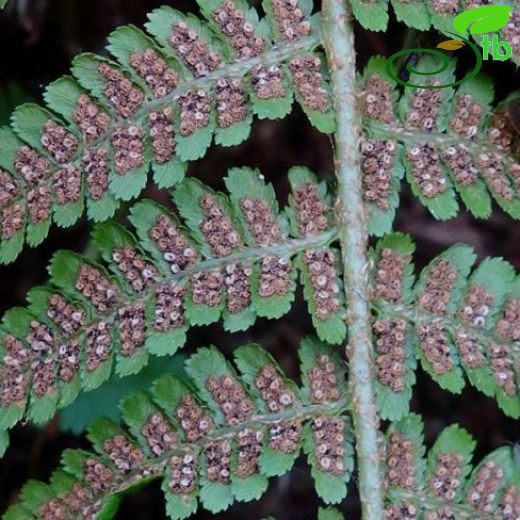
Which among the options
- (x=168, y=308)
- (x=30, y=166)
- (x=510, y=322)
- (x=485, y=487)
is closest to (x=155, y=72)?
(x=30, y=166)

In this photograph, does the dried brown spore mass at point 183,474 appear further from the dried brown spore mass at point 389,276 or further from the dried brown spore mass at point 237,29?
the dried brown spore mass at point 237,29

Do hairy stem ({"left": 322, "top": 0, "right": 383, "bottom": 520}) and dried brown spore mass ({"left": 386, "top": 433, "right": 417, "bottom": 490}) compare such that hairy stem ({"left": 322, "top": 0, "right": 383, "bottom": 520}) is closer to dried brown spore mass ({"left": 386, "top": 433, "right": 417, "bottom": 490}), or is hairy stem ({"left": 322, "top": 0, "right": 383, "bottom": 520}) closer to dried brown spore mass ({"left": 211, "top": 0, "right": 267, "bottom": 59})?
dried brown spore mass ({"left": 386, "top": 433, "right": 417, "bottom": 490})

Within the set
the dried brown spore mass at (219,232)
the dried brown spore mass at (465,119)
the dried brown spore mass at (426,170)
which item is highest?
the dried brown spore mass at (465,119)

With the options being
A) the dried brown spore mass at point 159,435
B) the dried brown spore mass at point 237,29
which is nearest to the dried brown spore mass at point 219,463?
the dried brown spore mass at point 159,435

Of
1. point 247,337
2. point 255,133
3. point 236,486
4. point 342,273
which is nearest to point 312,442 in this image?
point 236,486

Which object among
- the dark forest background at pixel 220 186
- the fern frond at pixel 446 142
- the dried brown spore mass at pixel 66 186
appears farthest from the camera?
the dark forest background at pixel 220 186

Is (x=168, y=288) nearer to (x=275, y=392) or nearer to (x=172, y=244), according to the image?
(x=172, y=244)
